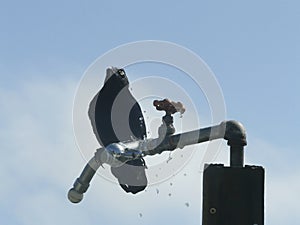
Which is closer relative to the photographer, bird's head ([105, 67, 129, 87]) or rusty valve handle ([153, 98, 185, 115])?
rusty valve handle ([153, 98, 185, 115])

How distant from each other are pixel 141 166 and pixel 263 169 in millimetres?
1414

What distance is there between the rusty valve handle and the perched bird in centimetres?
40

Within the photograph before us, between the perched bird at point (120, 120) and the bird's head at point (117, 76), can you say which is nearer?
the perched bird at point (120, 120)

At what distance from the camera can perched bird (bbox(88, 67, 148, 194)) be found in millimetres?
7340

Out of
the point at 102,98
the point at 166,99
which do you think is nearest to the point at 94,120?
the point at 102,98

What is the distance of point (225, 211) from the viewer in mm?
6219

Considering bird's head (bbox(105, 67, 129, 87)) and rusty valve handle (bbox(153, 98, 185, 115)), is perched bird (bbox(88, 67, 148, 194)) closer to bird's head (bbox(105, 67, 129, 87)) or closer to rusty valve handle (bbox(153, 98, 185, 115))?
bird's head (bbox(105, 67, 129, 87))

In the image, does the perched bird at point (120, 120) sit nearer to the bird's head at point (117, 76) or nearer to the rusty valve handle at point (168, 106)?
the bird's head at point (117, 76)

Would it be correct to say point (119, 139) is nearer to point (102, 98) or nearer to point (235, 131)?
point (102, 98)

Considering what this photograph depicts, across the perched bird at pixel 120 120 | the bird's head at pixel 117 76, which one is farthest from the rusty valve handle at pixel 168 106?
the bird's head at pixel 117 76

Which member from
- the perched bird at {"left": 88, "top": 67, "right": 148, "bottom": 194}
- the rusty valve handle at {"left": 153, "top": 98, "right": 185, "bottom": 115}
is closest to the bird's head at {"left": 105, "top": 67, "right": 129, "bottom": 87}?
the perched bird at {"left": 88, "top": 67, "right": 148, "bottom": 194}

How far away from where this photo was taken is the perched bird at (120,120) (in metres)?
7.34

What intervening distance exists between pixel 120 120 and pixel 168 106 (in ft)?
1.71

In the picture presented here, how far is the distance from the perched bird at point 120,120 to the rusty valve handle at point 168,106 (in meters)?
0.40
